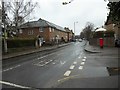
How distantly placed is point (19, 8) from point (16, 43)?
11432 mm

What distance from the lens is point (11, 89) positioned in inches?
340

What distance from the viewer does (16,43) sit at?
4041cm

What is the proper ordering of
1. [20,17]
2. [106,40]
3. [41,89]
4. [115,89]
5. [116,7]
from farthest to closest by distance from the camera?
[20,17] < [106,40] < [116,7] < [41,89] < [115,89]

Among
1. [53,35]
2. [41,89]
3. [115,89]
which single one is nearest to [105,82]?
[115,89]

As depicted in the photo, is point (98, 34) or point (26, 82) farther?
point (98, 34)

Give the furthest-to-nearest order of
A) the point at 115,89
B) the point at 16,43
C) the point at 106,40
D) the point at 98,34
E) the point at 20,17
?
the point at 98,34, the point at 20,17, the point at 106,40, the point at 16,43, the point at 115,89

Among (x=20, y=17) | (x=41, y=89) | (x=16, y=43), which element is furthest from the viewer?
(x=20, y=17)

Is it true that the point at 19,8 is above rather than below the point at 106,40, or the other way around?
above

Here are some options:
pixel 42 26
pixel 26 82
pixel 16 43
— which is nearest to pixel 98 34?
pixel 16 43

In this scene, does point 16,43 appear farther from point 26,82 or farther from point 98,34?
point 26,82

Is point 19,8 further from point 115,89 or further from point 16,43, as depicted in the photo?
point 115,89

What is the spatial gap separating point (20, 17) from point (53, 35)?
36356 millimetres

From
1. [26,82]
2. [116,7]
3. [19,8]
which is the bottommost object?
[26,82]

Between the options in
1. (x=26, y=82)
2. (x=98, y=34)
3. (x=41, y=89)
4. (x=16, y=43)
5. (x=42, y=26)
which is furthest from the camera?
(x=42, y=26)
